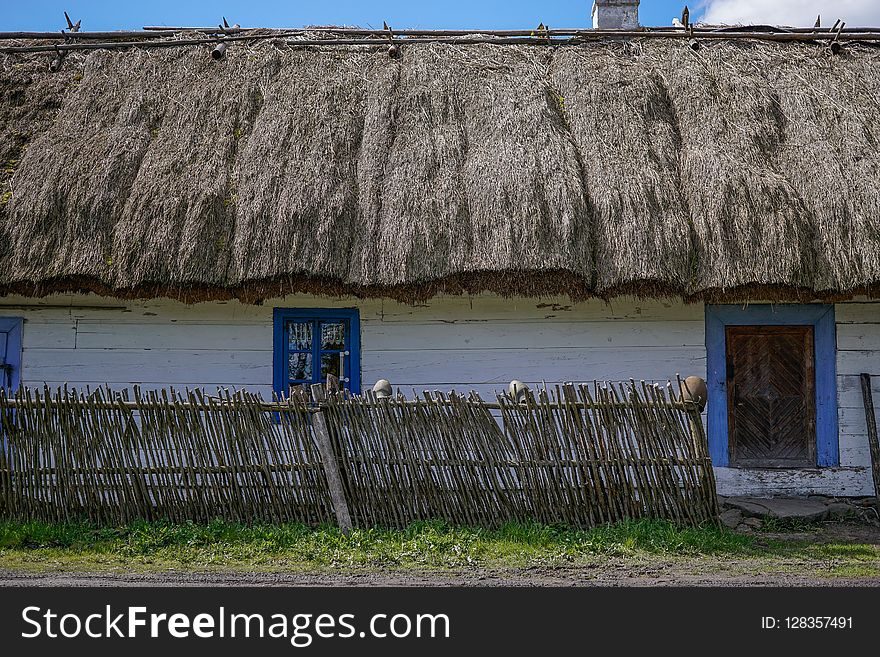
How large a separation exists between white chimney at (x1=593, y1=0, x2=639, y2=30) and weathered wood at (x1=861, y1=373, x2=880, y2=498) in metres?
5.48

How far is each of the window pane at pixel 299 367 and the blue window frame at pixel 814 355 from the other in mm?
3745

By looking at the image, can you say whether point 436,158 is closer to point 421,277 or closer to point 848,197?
point 421,277

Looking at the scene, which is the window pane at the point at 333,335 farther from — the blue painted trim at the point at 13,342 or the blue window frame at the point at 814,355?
the blue window frame at the point at 814,355

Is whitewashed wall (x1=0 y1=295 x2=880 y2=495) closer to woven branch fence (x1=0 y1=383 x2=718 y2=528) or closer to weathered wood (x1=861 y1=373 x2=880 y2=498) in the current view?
weathered wood (x1=861 y1=373 x2=880 y2=498)

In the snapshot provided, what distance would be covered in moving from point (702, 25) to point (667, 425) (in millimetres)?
5861

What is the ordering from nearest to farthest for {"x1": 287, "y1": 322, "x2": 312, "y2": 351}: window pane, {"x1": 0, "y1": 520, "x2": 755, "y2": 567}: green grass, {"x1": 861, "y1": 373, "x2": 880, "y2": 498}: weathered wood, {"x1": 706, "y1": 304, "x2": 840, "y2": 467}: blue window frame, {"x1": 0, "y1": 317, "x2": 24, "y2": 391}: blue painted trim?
1. {"x1": 0, "y1": 520, "x2": 755, "y2": 567}: green grass
2. {"x1": 861, "y1": 373, "x2": 880, "y2": 498}: weathered wood
3. {"x1": 706, "y1": 304, "x2": 840, "y2": 467}: blue window frame
4. {"x1": 0, "y1": 317, "x2": 24, "y2": 391}: blue painted trim
5. {"x1": 287, "y1": 322, "x2": 312, "y2": 351}: window pane

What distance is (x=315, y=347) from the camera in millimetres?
7621

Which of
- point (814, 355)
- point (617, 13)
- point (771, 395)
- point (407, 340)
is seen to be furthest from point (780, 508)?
point (617, 13)

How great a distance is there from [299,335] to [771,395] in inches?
177

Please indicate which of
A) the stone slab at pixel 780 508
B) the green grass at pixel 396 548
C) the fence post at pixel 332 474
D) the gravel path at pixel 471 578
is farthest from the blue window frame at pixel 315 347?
the stone slab at pixel 780 508

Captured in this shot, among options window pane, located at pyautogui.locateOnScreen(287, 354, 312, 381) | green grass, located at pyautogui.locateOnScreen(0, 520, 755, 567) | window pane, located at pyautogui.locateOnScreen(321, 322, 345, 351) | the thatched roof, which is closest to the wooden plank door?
the thatched roof

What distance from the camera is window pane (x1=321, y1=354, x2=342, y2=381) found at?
761 cm

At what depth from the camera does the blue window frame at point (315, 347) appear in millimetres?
7535

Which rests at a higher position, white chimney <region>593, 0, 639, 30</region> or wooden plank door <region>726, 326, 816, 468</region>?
white chimney <region>593, 0, 639, 30</region>
